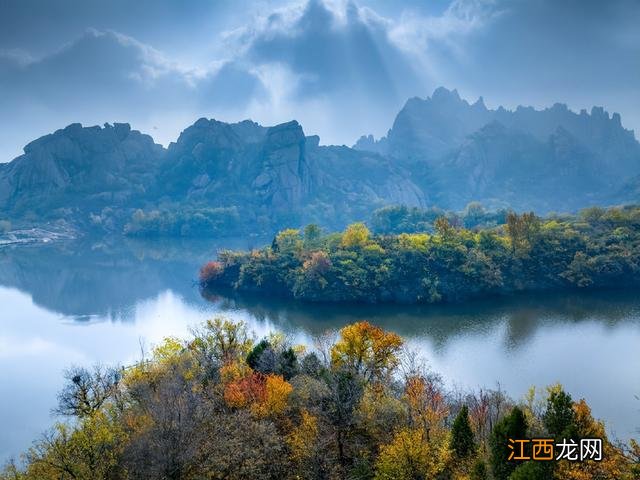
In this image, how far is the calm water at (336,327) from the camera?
39.8 m

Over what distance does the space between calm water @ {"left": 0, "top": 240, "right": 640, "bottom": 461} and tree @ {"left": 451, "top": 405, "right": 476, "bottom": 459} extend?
15896 millimetres

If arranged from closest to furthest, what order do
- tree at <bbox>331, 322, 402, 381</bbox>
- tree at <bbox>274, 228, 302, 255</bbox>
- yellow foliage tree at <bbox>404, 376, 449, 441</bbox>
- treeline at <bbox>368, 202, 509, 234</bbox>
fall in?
yellow foliage tree at <bbox>404, 376, 449, 441</bbox>, tree at <bbox>331, 322, 402, 381</bbox>, tree at <bbox>274, 228, 302, 255</bbox>, treeline at <bbox>368, 202, 509, 234</bbox>

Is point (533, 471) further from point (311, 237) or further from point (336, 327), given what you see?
point (311, 237)

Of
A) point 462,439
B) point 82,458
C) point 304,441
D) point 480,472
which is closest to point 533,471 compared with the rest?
point 480,472

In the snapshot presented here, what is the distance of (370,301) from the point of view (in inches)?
2943

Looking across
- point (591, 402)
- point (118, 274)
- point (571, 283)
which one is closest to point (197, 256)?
point (118, 274)

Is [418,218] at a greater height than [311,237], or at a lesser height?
greater

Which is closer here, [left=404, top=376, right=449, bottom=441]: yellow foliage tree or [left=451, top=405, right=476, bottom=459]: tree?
[left=451, top=405, right=476, bottom=459]: tree

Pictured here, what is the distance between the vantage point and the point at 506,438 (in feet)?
64.2

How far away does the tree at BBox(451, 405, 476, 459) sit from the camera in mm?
22328

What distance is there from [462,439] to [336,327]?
128 ft
